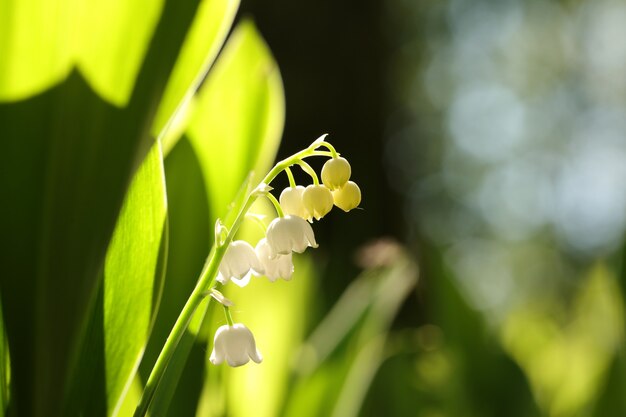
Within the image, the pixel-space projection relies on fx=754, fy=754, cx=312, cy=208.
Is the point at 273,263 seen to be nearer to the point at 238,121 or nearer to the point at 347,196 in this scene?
the point at 347,196

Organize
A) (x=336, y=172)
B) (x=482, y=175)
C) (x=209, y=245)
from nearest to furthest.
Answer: (x=336, y=172) → (x=209, y=245) → (x=482, y=175)

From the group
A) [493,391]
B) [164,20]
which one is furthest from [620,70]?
[164,20]

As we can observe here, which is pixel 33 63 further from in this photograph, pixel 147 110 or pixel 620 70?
pixel 620 70

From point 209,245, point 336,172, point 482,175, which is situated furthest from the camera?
point 482,175

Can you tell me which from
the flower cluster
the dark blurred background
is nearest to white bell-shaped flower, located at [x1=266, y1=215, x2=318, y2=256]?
the flower cluster

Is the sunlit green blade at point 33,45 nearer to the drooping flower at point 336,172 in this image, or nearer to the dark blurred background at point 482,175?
the drooping flower at point 336,172

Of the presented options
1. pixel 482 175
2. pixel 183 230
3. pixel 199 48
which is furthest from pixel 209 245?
pixel 482 175

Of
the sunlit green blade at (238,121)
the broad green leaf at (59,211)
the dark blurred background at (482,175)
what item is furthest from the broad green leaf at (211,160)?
the dark blurred background at (482,175)

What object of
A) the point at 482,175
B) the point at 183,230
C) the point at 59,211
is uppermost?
the point at 59,211
